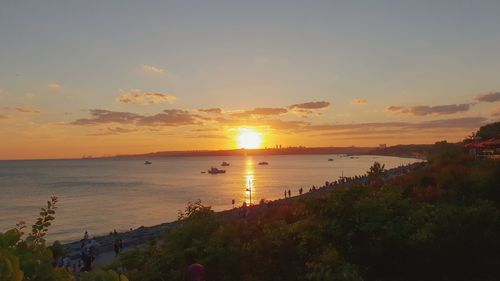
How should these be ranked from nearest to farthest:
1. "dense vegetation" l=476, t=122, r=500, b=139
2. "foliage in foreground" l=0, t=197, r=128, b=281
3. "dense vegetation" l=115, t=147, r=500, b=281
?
"foliage in foreground" l=0, t=197, r=128, b=281 → "dense vegetation" l=115, t=147, r=500, b=281 → "dense vegetation" l=476, t=122, r=500, b=139

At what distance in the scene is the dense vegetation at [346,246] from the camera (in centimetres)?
1131

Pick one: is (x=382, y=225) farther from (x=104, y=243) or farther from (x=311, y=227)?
(x=104, y=243)

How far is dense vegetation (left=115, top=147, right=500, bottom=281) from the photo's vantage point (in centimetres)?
1131

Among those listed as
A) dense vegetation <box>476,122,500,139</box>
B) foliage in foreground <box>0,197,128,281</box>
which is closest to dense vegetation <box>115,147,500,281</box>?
foliage in foreground <box>0,197,128,281</box>

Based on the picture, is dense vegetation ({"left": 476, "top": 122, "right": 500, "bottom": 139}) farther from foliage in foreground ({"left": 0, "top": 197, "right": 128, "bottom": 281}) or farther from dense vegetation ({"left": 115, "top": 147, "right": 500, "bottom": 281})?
foliage in foreground ({"left": 0, "top": 197, "right": 128, "bottom": 281})

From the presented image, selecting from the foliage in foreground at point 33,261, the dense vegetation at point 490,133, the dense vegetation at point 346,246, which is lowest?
the dense vegetation at point 346,246

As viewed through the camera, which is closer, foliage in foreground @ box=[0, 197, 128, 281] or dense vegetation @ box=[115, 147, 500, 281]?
foliage in foreground @ box=[0, 197, 128, 281]

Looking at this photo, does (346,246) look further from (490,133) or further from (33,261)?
(490,133)

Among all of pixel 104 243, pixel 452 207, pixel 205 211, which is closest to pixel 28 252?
pixel 205 211

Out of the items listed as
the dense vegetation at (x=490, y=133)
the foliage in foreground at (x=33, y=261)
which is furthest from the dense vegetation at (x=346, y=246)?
the dense vegetation at (x=490, y=133)

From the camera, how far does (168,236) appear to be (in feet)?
43.3

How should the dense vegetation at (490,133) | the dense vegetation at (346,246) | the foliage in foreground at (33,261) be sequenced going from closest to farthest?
the foliage in foreground at (33,261)
the dense vegetation at (346,246)
the dense vegetation at (490,133)

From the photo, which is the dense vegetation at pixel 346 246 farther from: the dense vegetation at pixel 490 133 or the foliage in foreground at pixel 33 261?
the dense vegetation at pixel 490 133

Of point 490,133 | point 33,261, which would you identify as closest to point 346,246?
point 33,261
